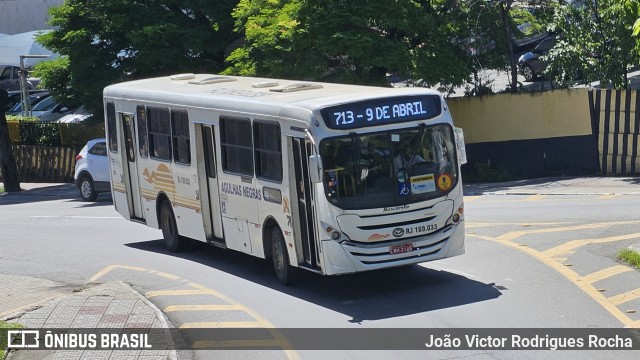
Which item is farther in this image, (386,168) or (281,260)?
(281,260)

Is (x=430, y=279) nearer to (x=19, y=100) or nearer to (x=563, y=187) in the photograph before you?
(x=563, y=187)

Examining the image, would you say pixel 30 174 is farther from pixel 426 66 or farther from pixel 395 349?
pixel 395 349

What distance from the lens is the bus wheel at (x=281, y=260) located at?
52.0 ft

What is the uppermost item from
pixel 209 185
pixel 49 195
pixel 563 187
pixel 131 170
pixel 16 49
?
pixel 16 49

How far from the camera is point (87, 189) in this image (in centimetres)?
3178

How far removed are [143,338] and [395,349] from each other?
126 inches

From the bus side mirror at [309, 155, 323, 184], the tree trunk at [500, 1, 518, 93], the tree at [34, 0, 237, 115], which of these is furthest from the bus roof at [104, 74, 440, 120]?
the tree trunk at [500, 1, 518, 93]

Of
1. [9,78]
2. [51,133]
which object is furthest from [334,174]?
[9,78]

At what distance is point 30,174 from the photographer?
40.7 meters

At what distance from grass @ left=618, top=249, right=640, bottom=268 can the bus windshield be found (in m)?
3.01

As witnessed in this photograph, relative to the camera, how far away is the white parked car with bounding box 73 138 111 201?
103ft

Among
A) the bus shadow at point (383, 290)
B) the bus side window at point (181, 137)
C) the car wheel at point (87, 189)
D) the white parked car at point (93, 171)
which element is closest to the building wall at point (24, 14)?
the white parked car at point (93, 171)

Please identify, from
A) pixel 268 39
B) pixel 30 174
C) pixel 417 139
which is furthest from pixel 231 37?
pixel 417 139

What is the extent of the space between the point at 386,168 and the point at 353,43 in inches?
523
